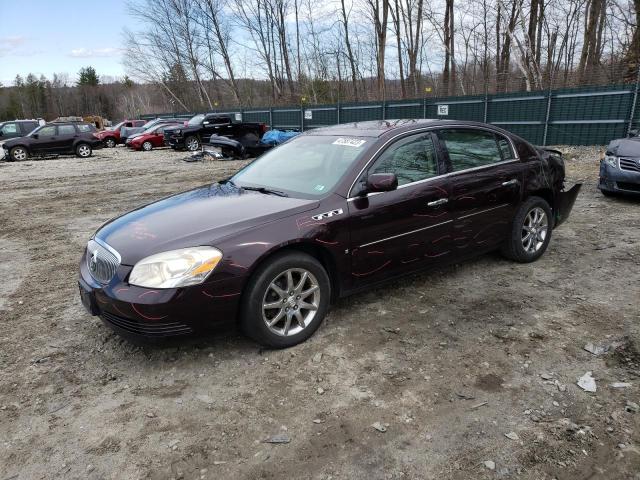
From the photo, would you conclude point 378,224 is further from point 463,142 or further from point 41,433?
point 41,433

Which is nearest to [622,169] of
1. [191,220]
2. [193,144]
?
[191,220]

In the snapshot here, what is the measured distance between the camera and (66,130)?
68.4ft

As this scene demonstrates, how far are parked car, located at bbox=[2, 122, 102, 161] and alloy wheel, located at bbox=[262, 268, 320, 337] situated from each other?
21.0 metres

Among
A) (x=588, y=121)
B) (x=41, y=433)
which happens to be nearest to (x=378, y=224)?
(x=41, y=433)

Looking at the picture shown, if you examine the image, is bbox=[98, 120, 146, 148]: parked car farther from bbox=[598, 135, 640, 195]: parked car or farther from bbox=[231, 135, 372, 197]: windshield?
bbox=[598, 135, 640, 195]: parked car

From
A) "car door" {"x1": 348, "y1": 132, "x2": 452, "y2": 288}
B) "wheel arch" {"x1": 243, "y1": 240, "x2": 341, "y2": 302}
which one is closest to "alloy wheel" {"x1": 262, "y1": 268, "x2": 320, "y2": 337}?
"wheel arch" {"x1": 243, "y1": 240, "x2": 341, "y2": 302}

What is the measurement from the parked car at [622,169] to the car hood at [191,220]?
6.60 metres

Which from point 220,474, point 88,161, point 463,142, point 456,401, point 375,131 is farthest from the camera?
point 88,161

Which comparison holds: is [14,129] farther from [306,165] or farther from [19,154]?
[306,165]

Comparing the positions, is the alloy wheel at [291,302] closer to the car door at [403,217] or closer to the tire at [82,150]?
the car door at [403,217]

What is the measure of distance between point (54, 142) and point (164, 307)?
2117 centimetres

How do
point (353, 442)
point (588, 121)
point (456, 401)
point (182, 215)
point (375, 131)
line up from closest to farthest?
point (353, 442) < point (456, 401) < point (182, 215) < point (375, 131) < point (588, 121)

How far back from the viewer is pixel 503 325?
12.3 ft

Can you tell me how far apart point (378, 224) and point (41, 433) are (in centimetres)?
262
